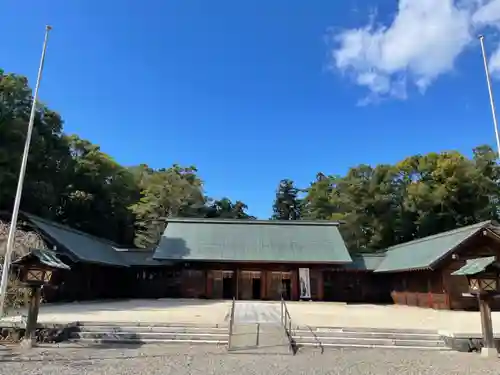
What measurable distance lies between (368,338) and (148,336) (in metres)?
5.43

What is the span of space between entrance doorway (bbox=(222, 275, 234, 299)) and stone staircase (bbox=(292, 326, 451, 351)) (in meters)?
13.3

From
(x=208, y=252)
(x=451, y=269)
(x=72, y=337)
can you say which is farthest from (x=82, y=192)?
(x=451, y=269)

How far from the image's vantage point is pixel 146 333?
32.4 feet

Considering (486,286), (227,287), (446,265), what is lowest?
(486,286)

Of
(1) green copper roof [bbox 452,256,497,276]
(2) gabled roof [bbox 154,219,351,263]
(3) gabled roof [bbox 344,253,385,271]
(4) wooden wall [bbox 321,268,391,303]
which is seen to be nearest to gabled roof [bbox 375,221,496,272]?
(3) gabled roof [bbox 344,253,385,271]

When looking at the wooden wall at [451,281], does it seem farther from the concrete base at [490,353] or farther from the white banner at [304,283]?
the concrete base at [490,353]

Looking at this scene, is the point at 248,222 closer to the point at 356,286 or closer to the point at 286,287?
the point at 286,287

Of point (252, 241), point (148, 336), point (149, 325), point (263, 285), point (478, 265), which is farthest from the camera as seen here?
point (252, 241)

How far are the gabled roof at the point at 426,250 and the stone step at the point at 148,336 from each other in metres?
11.8

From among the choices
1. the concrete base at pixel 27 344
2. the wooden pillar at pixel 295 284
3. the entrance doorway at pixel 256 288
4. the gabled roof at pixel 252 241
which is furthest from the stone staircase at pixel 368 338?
the entrance doorway at pixel 256 288

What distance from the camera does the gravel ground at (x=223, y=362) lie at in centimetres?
698

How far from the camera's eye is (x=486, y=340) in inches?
339

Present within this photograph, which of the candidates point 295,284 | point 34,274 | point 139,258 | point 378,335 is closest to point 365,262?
point 295,284

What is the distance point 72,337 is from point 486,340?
9522 mm
